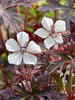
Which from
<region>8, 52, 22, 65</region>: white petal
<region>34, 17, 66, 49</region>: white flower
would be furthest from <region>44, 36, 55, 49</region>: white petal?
<region>8, 52, 22, 65</region>: white petal

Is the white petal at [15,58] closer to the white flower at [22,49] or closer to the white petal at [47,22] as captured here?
the white flower at [22,49]

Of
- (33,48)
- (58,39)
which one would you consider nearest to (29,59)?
(33,48)

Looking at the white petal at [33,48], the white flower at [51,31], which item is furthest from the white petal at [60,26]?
the white petal at [33,48]

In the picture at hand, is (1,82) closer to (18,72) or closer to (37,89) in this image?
(18,72)

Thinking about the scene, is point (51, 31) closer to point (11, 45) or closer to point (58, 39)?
point (58, 39)

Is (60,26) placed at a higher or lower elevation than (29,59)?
higher
